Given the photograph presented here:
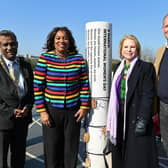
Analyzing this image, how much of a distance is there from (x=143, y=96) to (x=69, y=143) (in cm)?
107

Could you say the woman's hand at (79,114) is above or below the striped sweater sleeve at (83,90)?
below

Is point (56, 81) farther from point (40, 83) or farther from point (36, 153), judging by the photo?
point (36, 153)

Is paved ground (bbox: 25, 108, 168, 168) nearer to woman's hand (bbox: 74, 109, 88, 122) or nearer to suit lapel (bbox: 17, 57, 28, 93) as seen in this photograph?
woman's hand (bbox: 74, 109, 88, 122)

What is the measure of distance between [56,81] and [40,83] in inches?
7.5

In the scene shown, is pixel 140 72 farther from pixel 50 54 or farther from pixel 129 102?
pixel 50 54

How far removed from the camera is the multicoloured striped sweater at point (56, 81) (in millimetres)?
2744

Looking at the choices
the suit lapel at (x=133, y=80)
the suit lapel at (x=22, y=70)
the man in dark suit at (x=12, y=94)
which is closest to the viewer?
the suit lapel at (x=133, y=80)

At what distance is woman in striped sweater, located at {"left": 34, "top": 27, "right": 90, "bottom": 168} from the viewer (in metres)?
2.75

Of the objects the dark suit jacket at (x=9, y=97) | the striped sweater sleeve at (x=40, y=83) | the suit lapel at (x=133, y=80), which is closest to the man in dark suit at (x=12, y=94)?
the dark suit jacket at (x=9, y=97)

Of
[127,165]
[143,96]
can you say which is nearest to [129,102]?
[143,96]

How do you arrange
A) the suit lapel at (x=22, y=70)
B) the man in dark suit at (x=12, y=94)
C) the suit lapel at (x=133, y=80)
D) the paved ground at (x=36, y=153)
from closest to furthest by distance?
the suit lapel at (x=133, y=80) → the man in dark suit at (x=12, y=94) → the suit lapel at (x=22, y=70) → the paved ground at (x=36, y=153)

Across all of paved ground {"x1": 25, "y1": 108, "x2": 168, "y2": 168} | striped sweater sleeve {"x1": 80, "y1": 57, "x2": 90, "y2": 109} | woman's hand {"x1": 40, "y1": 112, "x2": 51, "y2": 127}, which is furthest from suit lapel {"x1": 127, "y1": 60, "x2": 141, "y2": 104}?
paved ground {"x1": 25, "y1": 108, "x2": 168, "y2": 168}

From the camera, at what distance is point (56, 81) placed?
2.74m

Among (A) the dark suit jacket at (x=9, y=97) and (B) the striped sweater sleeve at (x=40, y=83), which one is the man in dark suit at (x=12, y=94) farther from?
(B) the striped sweater sleeve at (x=40, y=83)
